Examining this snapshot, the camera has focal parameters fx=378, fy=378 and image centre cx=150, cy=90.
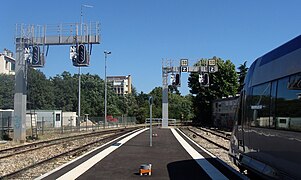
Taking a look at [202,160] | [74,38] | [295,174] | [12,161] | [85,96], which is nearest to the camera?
[295,174]

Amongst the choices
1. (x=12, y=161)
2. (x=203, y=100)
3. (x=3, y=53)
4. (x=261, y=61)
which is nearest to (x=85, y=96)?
(x=3, y=53)

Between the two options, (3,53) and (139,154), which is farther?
(3,53)

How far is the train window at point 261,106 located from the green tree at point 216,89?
57.2m

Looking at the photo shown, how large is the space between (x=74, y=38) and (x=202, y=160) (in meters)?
17.5

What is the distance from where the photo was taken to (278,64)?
7.35m

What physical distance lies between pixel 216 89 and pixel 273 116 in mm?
59622

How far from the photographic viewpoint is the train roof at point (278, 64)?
6404 mm

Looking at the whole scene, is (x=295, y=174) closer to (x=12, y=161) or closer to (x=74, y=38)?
(x=12, y=161)

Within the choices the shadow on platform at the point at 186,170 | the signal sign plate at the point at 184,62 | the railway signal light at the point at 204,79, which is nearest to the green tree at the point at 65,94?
the signal sign plate at the point at 184,62

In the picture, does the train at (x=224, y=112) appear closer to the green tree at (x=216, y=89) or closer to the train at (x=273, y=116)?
the green tree at (x=216, y=89)

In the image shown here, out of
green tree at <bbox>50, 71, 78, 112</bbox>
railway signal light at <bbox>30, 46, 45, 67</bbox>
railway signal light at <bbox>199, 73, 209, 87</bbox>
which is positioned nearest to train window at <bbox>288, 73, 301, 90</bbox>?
railway signal light at <bbox>30, 46, 45, 67</bbox>

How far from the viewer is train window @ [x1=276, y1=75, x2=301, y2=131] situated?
20.0 feet

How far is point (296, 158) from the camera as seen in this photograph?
6.00 m

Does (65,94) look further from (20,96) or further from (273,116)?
(273,116)
